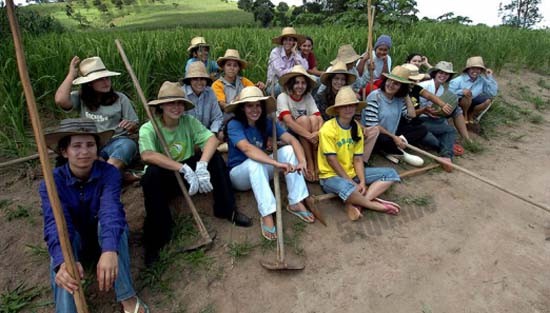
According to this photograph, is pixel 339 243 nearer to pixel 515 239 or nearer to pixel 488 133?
pixel 515 239

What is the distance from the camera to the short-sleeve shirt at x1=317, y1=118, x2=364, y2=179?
2.83 meters

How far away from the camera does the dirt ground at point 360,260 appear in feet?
6.91

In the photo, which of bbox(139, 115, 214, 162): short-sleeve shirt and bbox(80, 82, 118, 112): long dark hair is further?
bbox(80, 82, 118, 112): long dark hair

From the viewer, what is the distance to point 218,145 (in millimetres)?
2928

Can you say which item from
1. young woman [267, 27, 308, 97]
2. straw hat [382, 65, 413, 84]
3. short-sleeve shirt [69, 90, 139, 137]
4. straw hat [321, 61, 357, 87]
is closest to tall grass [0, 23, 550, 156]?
young woman [267, 27, 308, 97]

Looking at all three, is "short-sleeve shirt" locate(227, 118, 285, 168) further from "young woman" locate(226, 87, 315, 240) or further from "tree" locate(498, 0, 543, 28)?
"tree" locate(498, 0, 543, 28)

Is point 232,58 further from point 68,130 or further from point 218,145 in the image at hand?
point 68,130

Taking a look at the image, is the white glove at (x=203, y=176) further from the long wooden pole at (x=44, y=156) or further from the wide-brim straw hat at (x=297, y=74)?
the wide-brim straw hat at (x=297, y=74)

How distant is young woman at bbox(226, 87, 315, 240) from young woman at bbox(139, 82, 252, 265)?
7.0 inches

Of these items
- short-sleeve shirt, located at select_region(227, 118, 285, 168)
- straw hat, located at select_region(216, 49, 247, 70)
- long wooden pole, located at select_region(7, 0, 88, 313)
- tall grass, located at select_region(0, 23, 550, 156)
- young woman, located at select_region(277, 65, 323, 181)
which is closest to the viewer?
long wooden pole, located at select_region(7, 0, 88, 313)

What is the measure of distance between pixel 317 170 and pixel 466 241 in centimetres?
133

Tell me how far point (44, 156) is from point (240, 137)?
58.0 inches

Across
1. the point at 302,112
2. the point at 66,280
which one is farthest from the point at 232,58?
the point at 66,280

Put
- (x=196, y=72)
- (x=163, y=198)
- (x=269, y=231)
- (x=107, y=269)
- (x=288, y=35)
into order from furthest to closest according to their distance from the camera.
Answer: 1. (x=288, y=35)
2. (x=196, y=72)
3. (x=269, y=231)
4. (x=163, y=198)
5. (x=107, y=269)
